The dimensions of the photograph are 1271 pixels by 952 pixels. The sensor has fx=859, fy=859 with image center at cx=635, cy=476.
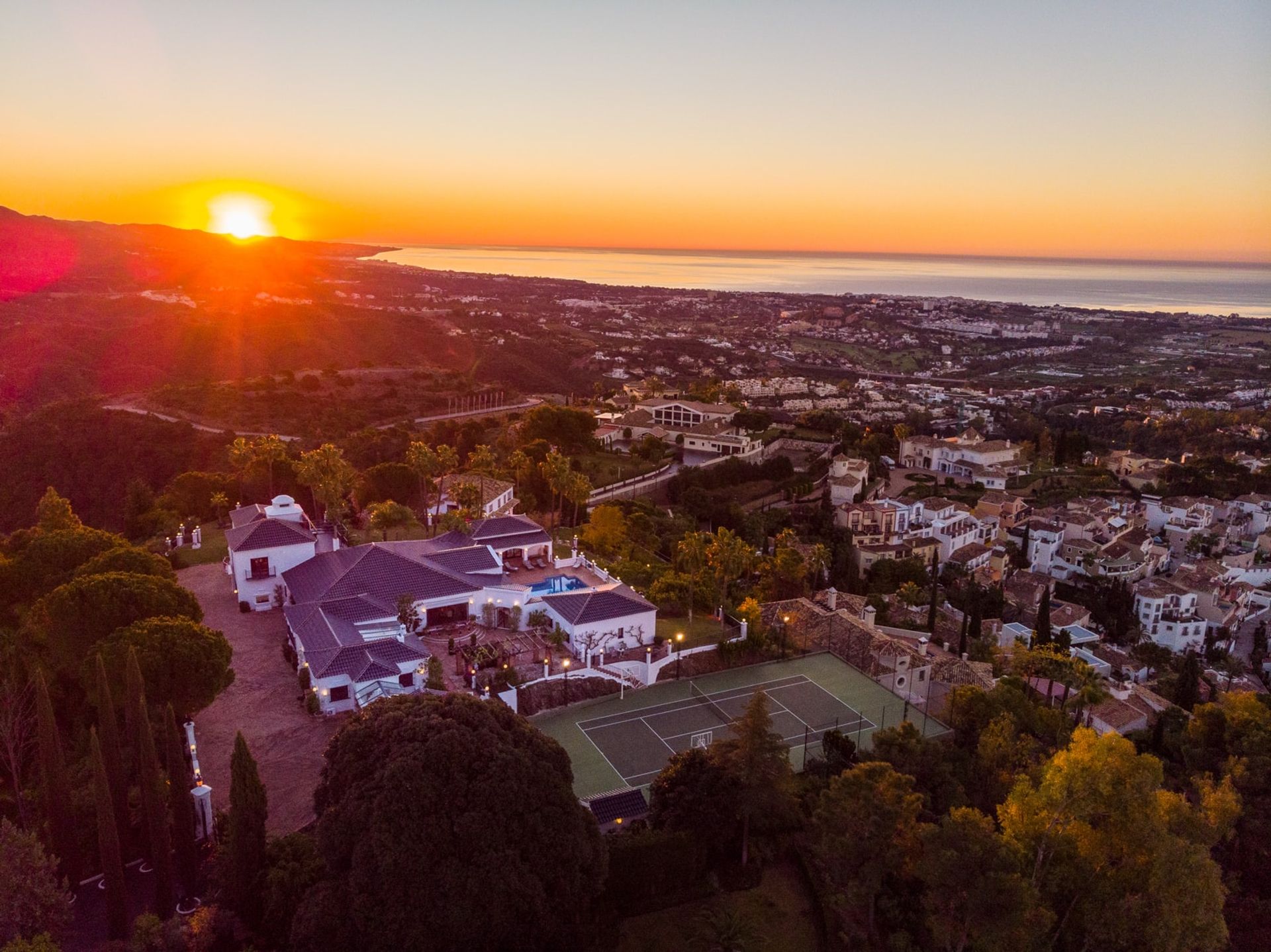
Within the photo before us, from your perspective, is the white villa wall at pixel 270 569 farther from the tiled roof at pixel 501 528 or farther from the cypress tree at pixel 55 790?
the cypress tree at pixel 55 790


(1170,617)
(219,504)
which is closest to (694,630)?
(219,504)

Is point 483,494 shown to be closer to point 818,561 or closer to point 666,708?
point 818,561

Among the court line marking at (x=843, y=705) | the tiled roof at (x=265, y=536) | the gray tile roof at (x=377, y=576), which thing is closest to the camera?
the court line marking at (x=843, y=705)

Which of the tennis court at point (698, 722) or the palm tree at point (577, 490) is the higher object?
the palm tree at point (577, 490)

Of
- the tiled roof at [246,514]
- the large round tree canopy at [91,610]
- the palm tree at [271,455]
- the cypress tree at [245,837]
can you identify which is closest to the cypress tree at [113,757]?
the cypress tree at [245,837]

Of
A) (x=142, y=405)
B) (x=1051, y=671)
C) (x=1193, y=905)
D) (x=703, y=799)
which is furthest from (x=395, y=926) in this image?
(x=142, y=405)

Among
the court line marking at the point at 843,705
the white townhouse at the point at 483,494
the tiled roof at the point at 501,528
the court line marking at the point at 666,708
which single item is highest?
the tiled roof at the point at 501,528

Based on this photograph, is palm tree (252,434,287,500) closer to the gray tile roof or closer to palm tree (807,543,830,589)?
the gray tile roof

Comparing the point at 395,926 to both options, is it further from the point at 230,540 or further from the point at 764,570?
the point at 764,570
